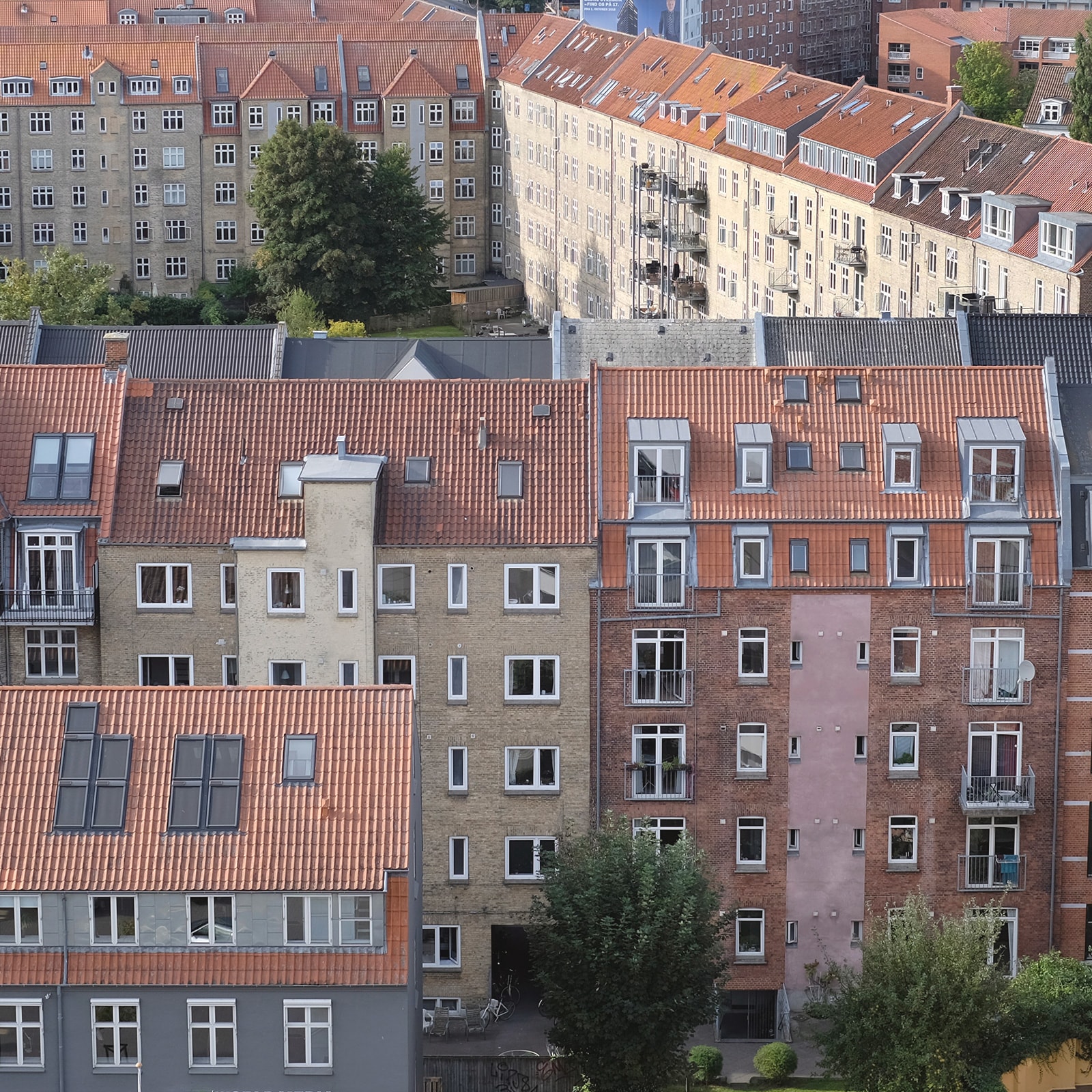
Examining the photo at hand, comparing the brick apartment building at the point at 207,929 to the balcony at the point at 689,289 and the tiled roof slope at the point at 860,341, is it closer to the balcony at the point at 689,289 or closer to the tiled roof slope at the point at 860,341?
the tiled roof slope at the point at 860,341

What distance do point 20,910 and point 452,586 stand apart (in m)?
15.5

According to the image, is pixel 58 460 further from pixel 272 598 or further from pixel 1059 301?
pixel 1059 301

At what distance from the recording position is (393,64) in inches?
6004

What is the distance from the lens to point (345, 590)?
58656 mm

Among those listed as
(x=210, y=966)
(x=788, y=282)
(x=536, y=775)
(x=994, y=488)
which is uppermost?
(x=788, y=282)

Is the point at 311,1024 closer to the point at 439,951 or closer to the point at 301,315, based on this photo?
the point at 439,951

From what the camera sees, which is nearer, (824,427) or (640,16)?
(824,427)

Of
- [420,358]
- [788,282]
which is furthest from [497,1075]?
[788,282]

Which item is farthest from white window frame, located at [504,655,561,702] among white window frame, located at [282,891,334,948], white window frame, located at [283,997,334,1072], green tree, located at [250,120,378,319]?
green tree, located at [250,120,378,319]

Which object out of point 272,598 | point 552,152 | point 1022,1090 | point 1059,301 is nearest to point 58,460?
point 272,598

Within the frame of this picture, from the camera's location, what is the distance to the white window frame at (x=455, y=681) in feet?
194

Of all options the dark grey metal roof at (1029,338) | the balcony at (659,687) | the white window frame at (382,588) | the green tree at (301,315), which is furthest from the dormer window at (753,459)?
the green tree at (301,315)

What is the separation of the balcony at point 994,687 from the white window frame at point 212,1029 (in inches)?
840

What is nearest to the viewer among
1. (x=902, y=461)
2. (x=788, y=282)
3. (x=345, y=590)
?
(x=345, y=590)
